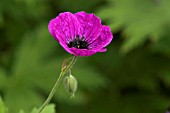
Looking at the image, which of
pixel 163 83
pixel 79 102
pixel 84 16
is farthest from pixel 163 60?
pixel 84 16

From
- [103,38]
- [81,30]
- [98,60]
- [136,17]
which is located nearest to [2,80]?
[98,60]

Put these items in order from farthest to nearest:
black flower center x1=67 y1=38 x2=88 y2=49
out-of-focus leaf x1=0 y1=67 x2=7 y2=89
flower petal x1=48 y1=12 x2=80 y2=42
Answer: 1. out-of-focus leaf x1=0 y1=67 x2=7 y2=89
2. black flower center x1=67 y1=38 x2=88 y2=49
3. flower petal x1=48 y1=12 x2=80 y2=42

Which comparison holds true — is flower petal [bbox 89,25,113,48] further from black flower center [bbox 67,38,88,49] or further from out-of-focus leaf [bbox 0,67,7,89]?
out-of-focus leaf [bbox 0,67,7,89]

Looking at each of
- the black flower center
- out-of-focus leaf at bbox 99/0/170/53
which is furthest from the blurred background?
the black flower center

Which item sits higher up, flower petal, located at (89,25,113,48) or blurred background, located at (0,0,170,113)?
flower petal, located at (89,25,113,48)

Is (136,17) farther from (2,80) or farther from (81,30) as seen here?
(81,30)

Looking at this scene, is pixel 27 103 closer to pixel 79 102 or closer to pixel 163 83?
pixel 79 102
